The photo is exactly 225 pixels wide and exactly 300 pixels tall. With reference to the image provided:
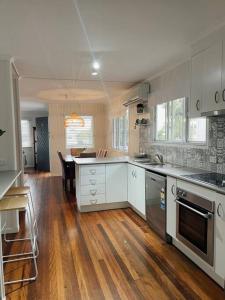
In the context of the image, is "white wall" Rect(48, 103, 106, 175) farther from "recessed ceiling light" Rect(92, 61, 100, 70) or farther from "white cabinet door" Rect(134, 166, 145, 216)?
"white cabinet door" Rect(134, 166, 145, 216)

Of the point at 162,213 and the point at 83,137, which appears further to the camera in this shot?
the point at 83,137

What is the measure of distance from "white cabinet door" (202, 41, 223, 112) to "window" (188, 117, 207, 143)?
544 millimetres

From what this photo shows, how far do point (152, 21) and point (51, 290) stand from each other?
2.58 metres

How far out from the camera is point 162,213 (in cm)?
288

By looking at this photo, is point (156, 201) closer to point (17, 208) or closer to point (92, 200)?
point (92, 200)

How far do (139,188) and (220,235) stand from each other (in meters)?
1.76

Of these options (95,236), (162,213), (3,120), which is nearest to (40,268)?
(95,236)

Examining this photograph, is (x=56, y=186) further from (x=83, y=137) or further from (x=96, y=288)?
(x=96, y=288)

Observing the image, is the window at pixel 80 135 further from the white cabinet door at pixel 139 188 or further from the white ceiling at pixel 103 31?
the white cabinet door at pixel 139 188

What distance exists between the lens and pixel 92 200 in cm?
399

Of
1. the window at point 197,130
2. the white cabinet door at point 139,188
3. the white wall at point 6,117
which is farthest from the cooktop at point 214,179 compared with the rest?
the white wall at point 6,117

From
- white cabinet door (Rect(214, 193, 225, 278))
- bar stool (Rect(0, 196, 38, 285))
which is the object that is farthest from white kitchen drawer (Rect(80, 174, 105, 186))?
white cabinet door (Rect(214, 193, 225, 278))

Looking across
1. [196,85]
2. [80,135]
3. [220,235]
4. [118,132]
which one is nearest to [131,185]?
[196,85]

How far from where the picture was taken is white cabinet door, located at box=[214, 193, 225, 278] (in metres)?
1.88
